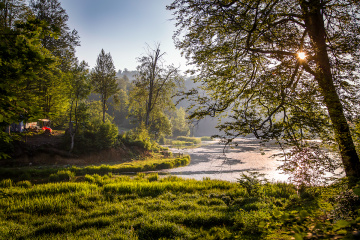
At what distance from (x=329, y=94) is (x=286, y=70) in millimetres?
2136

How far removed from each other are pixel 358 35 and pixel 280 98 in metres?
3.33

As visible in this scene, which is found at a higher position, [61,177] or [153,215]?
[153,215]

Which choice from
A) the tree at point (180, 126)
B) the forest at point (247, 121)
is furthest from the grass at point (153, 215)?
the tree at point (180, 126)

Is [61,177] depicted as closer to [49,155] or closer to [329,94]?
[49,155]

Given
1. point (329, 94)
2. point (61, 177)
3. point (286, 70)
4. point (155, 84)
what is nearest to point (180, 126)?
point (155, 84)

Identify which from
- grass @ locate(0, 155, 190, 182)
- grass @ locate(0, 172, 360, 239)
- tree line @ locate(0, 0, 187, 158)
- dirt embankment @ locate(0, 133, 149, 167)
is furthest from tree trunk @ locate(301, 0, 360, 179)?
dirt embankment @ locate(0, 133, 149, 167)

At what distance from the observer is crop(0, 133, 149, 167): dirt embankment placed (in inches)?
632

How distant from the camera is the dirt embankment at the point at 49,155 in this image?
16047 mm

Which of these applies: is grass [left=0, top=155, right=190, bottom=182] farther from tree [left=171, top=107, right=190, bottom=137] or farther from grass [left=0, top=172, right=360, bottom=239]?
tree [left=171, top=107, right=190, bottom=137]

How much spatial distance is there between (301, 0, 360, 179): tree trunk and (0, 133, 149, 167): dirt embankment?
66.7ft

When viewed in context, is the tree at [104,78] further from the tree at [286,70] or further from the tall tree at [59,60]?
the tree at [286,70]

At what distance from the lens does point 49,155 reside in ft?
58.6

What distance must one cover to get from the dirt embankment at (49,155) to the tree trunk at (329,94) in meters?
20.3

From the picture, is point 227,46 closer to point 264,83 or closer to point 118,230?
point 264,83
